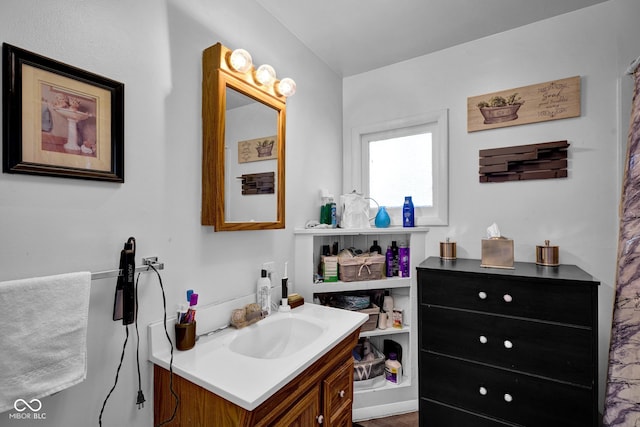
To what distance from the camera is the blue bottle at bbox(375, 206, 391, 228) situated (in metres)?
2.11

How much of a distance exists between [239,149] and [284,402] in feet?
3.42

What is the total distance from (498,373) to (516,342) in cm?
19

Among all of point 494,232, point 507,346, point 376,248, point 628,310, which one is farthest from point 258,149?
Answer: point 628,310

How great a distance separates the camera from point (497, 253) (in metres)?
1.62

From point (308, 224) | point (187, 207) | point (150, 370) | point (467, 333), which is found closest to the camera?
point (150, 370)

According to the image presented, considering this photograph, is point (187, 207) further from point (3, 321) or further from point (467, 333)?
point (467, 333)

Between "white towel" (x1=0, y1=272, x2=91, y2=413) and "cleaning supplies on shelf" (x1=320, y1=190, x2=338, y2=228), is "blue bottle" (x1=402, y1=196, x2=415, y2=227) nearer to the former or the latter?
"cleaning supplies on shelf" (x1=320, y1=190, x2=338, y2=228)

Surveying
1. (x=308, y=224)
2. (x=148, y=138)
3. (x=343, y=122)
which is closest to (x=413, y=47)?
(x=343, y=122)

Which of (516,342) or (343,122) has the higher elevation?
(343,122)

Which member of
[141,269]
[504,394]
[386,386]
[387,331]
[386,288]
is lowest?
[386,386]

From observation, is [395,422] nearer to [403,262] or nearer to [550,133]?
[403,262]

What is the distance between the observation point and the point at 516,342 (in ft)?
4.69

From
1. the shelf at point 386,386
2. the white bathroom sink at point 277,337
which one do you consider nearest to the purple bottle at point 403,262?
the shelf at point 386,386

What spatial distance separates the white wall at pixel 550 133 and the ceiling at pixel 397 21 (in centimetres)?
8
